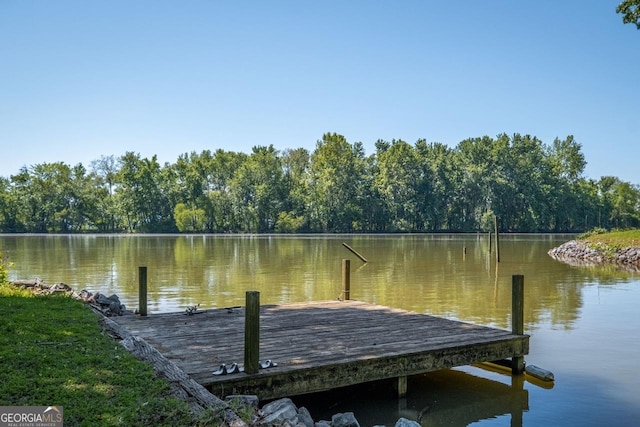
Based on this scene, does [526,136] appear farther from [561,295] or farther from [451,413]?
[451,413]

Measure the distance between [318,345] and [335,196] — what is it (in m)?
88.1

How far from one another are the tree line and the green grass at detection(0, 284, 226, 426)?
289 ft

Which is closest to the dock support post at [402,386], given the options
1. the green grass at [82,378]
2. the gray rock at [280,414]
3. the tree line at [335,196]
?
the gray rock at [280,414]

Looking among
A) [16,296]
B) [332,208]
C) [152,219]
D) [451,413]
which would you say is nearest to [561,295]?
[451,413]

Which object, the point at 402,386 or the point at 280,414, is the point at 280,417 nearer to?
the point at 280,414

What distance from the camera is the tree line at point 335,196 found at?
97.1 m

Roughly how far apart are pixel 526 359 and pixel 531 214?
296 ft

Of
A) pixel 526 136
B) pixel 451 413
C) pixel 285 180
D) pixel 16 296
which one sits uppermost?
pixel 526 136

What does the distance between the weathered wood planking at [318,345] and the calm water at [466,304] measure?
0.71 meters

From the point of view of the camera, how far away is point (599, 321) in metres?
16.1

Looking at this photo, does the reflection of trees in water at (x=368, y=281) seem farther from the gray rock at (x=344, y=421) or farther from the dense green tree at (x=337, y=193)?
the dense green tree at (x=337, y=193)

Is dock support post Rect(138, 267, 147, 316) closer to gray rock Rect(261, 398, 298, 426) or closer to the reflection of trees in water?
the reflection of trees in water

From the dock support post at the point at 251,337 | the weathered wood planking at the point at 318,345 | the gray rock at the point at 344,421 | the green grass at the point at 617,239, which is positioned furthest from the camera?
the green grass at the point at 617,239

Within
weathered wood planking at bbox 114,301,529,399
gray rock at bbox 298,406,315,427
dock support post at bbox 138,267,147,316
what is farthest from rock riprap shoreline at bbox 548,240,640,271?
gray rock at bbox 298,406,315,427
